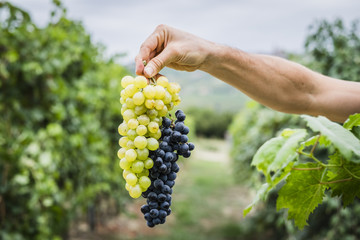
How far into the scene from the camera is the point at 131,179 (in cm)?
98

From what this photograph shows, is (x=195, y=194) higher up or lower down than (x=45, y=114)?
higher up

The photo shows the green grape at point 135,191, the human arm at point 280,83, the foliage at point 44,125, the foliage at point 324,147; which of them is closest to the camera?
the green grape at point 135,191

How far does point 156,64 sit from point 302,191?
675 mm

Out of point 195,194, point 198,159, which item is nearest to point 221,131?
point 198,159

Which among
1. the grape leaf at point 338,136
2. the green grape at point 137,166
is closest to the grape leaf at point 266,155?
the grape leaf at point 338,136

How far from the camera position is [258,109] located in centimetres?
537

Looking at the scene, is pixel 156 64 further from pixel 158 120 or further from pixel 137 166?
pixel 137 166

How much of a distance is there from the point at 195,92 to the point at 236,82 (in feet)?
173

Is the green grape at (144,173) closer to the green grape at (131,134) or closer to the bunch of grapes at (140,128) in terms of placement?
the bunch of grapes at (140,128)

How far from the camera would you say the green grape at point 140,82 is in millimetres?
1040

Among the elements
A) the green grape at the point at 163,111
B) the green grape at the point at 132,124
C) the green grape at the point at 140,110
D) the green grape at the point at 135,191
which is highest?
the green grape at the point at 140,110

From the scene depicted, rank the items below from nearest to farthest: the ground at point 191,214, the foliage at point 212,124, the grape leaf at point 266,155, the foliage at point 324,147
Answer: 1. the grape leaf at point 266,155
2. the foliage at point 324,147
3. the ground at point 191,214
4. the foliage at point 212,124

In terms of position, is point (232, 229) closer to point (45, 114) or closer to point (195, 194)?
point (195, 194)

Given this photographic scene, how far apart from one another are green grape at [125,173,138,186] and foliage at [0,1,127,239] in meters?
2.16
